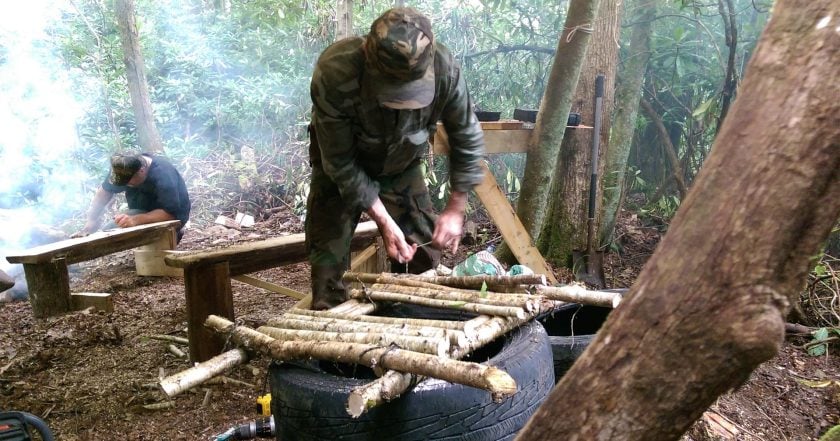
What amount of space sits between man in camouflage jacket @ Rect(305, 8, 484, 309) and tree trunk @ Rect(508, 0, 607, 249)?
154 cm

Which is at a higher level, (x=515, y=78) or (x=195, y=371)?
(x=515, y=78)

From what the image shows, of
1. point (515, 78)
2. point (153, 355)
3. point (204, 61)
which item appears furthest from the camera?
point (204, 61)

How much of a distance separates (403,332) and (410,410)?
340 mm

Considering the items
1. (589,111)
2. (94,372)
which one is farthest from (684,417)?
(589,111)

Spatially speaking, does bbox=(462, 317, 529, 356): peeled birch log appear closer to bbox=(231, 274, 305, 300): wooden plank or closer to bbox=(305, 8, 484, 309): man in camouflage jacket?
bbox=(305, 8, 484, 309): man in camouflage jacket

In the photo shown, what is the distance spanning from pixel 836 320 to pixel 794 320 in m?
0.26

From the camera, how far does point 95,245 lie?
495 centimetres

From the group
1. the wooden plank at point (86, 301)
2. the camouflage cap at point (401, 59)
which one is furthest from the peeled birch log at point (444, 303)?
the wooden plank at point (86, 301)

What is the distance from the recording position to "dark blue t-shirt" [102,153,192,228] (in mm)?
6125

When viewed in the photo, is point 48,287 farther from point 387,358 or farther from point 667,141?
point 667,141

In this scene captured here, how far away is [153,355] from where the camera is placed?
4.31m

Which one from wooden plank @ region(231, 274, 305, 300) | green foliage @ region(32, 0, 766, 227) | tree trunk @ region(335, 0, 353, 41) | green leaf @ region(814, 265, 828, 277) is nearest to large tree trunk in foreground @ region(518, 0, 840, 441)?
wooden plank @ region(231, 274, 305, 300)

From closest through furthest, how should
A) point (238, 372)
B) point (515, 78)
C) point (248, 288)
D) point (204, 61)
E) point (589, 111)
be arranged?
point (238, 372), point (589, 111), point (248, 288), point (515, 78), point (204, 61)

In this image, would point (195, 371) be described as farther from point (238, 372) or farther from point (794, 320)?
point (794, 320)
